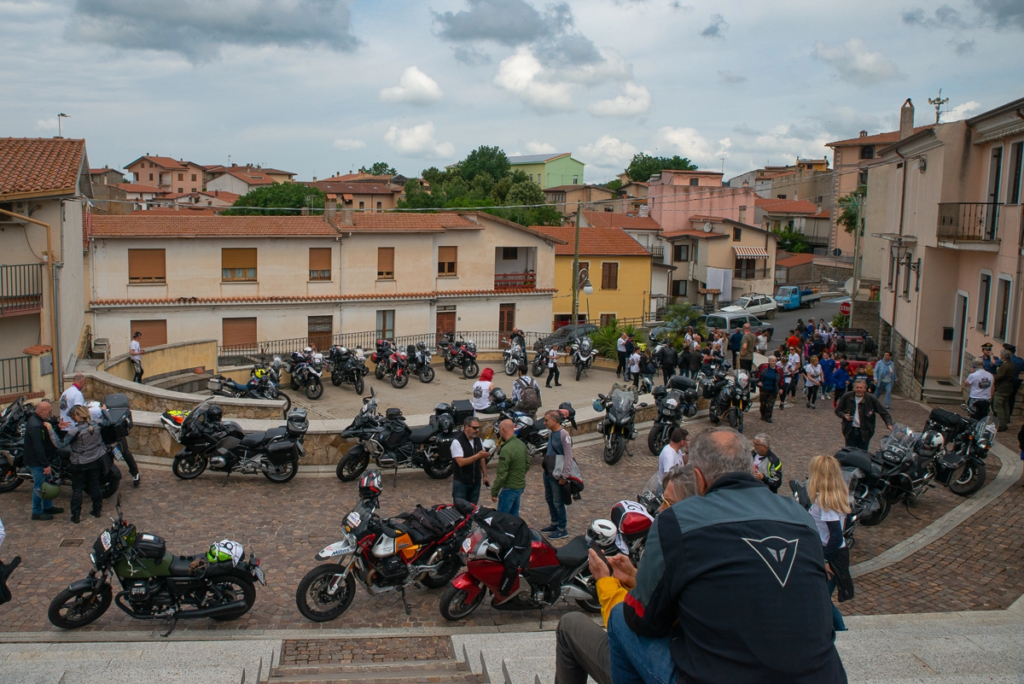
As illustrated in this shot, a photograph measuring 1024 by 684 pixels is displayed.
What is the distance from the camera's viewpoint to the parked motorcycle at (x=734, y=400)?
15.1 m

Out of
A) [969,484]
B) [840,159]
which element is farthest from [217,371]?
[840,159]

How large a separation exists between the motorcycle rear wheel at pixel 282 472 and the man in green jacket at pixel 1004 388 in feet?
40.9

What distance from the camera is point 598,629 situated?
4.29 meters

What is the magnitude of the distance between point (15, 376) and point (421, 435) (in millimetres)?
8805

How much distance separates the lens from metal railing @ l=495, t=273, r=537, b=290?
122 ft

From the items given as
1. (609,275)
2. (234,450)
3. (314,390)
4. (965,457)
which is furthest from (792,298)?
(234,450)

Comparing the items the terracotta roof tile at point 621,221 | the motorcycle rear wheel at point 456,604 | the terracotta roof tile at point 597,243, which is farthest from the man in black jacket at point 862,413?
the terracotta roof tile at point 621,221

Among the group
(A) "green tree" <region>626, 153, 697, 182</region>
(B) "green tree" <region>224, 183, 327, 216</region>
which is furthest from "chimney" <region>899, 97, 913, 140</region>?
(A) "green tree" <region>626, 153, 697, 182</region>

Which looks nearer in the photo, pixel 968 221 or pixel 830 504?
pixel 830 504

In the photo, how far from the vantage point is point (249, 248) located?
30.3 metres

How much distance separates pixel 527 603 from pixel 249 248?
25.7m

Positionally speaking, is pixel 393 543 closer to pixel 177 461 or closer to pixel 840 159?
pixel 177 461

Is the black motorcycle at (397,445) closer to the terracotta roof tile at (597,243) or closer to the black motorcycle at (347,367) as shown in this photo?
the black motorcycle at (347,367)

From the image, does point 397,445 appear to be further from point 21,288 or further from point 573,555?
point 21,288
